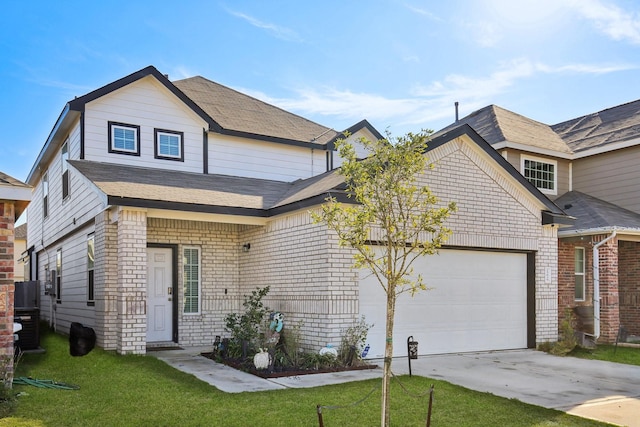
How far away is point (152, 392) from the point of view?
776cm

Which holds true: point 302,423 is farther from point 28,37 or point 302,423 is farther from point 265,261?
point 28,37

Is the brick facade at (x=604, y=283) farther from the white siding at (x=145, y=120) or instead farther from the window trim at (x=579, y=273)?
the white siding at (x=145, y=120)

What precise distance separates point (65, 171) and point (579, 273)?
14.0 metres

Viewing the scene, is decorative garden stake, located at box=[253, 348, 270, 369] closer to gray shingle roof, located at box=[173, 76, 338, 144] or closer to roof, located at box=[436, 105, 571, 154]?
gray shingle roof, located at box=[173, 76, 338, 144]

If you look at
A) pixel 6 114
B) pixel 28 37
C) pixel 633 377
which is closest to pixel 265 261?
pixel 633 377

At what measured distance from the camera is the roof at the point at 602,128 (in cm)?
1711

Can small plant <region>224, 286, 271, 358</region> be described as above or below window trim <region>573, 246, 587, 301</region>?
below

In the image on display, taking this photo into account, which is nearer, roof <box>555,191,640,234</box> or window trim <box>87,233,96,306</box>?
window trim <box>87,233,96,306</box>

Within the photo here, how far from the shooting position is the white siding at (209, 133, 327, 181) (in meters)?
15.1

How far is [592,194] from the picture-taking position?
17.6 m

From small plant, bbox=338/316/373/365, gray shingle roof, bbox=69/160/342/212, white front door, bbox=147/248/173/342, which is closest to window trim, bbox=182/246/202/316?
white front door, bbox=147/248/173/342

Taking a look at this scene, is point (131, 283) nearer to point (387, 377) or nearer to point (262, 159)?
point (262, 159)

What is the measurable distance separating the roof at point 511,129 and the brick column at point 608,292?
412 cm

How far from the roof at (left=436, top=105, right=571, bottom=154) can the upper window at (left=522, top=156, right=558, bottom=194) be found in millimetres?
477
